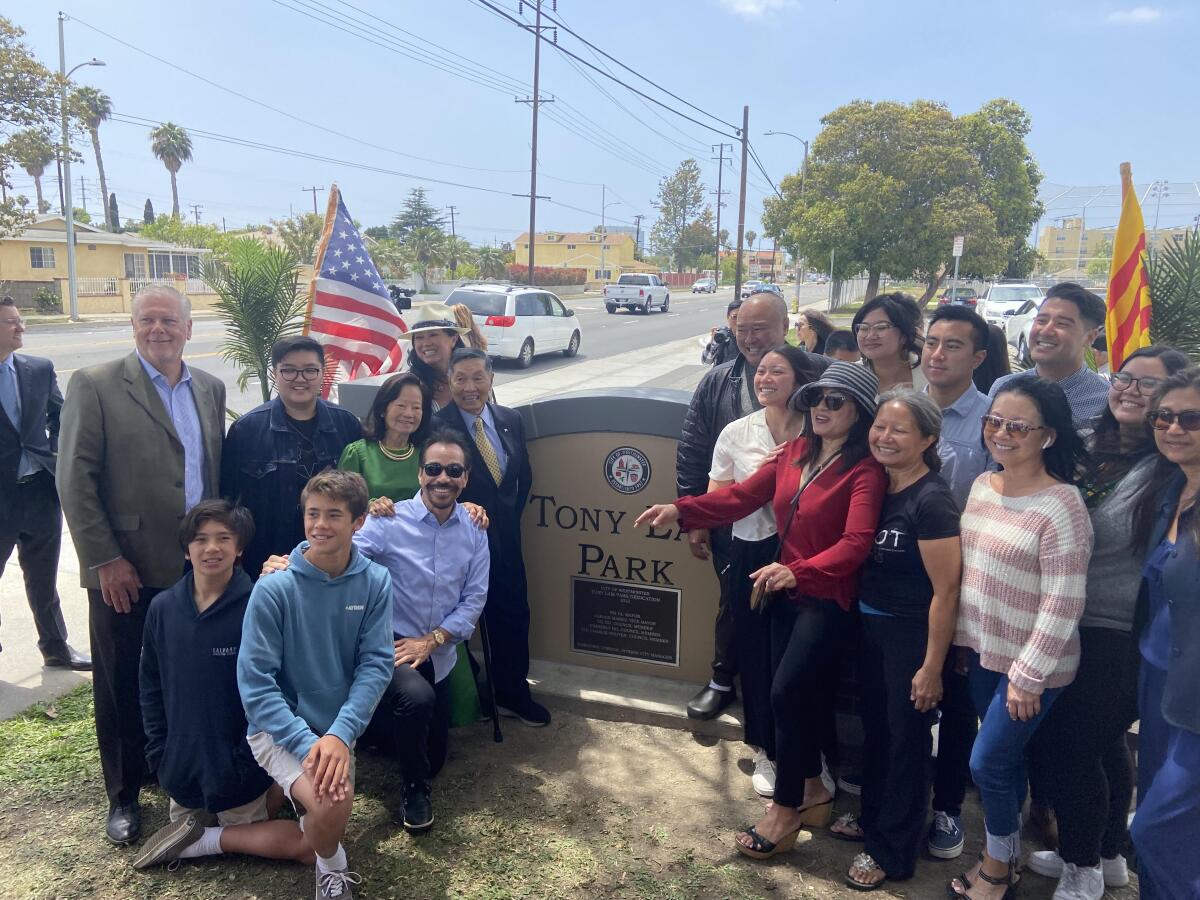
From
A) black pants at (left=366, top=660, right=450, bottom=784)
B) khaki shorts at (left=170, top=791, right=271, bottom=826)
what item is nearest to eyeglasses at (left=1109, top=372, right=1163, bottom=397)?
black pants at (left=366, top=660, right=450, bottom=784)

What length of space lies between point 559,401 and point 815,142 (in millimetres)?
29335

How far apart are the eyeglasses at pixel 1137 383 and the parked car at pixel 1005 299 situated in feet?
79.8

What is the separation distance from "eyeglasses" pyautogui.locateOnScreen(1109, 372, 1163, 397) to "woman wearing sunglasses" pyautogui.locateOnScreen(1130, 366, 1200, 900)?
276 mm

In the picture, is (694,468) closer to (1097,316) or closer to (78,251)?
(1097,316)

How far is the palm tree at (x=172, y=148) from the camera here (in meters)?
66.6

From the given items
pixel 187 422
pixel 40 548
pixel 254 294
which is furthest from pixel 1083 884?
pixel 254 294

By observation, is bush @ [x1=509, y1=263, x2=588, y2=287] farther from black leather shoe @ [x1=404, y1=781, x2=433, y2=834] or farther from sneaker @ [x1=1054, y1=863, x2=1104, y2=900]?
sneaker @ [x1=1054, y1=863, x2=1104, y2=900]

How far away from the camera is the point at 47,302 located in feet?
105

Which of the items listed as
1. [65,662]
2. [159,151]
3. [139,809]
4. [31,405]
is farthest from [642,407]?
[159,151]

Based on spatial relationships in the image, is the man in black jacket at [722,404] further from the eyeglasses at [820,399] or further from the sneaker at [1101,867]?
the sneaker at [1101,867]

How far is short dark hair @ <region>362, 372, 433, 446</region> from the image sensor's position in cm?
367

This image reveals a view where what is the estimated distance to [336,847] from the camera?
2.84 m

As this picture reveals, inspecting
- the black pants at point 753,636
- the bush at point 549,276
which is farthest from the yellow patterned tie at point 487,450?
the bush at point 549,276

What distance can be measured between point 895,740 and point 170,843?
2481 millimetres
